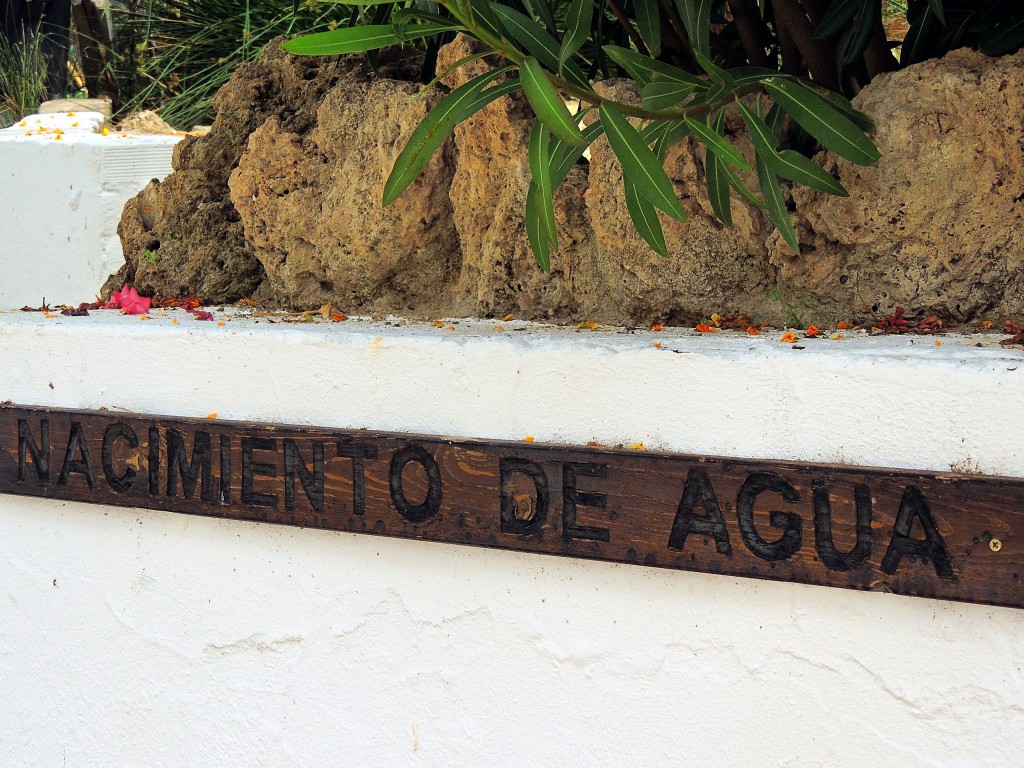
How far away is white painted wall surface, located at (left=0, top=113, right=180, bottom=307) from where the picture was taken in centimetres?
414

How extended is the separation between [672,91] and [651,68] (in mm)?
86

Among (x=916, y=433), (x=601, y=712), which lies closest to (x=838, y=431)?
(x=916, y=433)

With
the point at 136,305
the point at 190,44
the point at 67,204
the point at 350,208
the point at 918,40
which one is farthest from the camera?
the point at 190,44

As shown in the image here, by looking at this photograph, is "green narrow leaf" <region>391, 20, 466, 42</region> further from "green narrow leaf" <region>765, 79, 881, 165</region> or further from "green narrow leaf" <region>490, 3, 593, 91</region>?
"green narrow leaf" <region>765, 79, 881, 165</region>

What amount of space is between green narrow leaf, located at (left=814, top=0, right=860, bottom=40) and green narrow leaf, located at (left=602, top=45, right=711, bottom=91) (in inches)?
14.7

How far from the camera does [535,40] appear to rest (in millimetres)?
1826

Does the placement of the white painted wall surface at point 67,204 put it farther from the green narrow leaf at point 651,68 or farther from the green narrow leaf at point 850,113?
the green narrow leaf at point 850,113

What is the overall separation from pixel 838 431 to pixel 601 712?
2.04ft

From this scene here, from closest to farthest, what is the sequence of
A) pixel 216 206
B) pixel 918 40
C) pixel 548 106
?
pixel 548 106, pixel 918 40, pixel 216 206

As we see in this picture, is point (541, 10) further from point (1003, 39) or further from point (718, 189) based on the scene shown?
point (1003, 39)

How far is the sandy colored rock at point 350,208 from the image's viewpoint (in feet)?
7.65

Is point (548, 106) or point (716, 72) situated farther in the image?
point (716, 72)

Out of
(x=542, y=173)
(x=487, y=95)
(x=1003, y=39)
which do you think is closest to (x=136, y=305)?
(x=487, y=95)

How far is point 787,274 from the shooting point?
2.00 m
